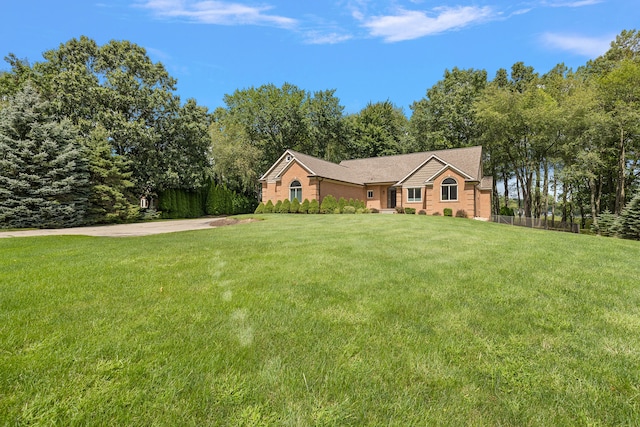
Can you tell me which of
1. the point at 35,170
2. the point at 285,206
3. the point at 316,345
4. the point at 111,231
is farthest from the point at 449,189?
the point at 35,170

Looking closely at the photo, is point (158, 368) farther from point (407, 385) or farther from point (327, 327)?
point (407, 385)

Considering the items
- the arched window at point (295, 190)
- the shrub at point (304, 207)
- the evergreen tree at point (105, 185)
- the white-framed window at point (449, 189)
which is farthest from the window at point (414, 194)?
A: the evergreen tree at point (105, 185)

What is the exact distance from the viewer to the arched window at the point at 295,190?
25.4 m

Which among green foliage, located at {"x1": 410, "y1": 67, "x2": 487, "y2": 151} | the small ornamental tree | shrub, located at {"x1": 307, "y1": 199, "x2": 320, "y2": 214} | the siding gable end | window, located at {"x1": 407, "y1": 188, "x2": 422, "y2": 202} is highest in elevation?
green foliage, located at {"x1": 410, "y1": 67, "x2": 487, "y2": 151}

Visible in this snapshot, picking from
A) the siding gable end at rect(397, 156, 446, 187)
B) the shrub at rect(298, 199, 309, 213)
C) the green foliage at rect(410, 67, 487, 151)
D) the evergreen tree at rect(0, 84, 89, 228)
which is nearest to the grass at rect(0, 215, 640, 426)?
the evergreen tree at rect(0, 84, 89, 228)

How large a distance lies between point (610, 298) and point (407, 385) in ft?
13.0

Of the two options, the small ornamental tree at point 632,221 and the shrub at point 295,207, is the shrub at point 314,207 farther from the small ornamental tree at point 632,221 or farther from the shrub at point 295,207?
the small ornamental tree at point 632,221

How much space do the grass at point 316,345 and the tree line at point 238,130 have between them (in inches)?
664

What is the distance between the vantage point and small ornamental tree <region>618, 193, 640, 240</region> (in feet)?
55.8

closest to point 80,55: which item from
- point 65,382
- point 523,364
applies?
point 65,382

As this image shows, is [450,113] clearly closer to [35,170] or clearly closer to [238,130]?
[238,130]

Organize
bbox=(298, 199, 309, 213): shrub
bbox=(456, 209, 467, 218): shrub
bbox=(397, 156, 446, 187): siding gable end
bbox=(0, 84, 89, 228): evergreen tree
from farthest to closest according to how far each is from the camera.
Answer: bbox=(397, 156, 446, 187): siding gable end → bbox=(298, 199, 309, 213): shrub → bbox=(456, 209, 467, 218): shrub → bbox=(0, 84, 89, 228): evergreen tree

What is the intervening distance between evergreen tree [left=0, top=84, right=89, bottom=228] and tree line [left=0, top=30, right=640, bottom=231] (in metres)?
0.07

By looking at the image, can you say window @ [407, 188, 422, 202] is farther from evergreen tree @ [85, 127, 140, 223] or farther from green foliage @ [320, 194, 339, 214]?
evergreen tree @ [85, 127, 140, 223]
